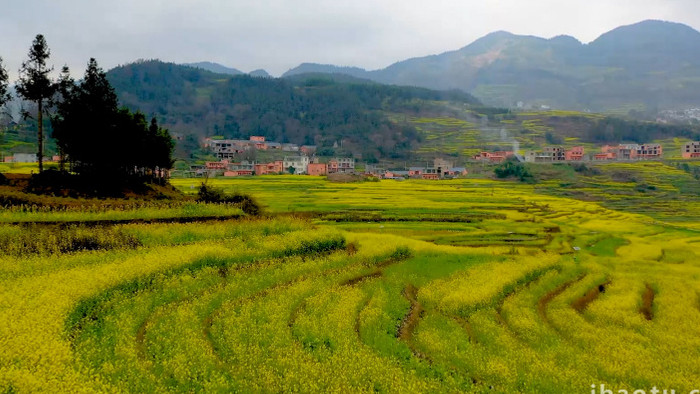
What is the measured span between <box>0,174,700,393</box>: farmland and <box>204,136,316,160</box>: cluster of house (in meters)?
111

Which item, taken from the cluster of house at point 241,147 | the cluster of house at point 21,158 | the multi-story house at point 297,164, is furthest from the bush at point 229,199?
the cluster of house at point 241,147

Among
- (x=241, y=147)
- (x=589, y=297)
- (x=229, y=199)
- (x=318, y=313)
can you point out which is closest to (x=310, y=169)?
(x=241, y=147)

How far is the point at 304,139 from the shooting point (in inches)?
7160

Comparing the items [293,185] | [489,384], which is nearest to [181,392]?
[489,384]

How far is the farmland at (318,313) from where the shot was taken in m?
13.0

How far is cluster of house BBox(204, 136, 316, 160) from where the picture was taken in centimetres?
13954

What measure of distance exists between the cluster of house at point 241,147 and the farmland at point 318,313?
111m

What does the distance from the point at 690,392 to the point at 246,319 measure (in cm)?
1235

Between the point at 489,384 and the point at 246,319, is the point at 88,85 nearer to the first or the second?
the point at 246,319

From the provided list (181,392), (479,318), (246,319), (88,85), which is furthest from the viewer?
(88,85)

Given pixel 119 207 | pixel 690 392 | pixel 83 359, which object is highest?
pixel 119 207

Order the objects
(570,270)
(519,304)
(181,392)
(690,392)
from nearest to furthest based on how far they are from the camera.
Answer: (181,392)
(690,392)
(519,304)
(570,270)

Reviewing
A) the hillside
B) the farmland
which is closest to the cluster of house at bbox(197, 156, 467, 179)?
the hillside

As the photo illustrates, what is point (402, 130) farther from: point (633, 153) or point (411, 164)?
point (633, 153)
